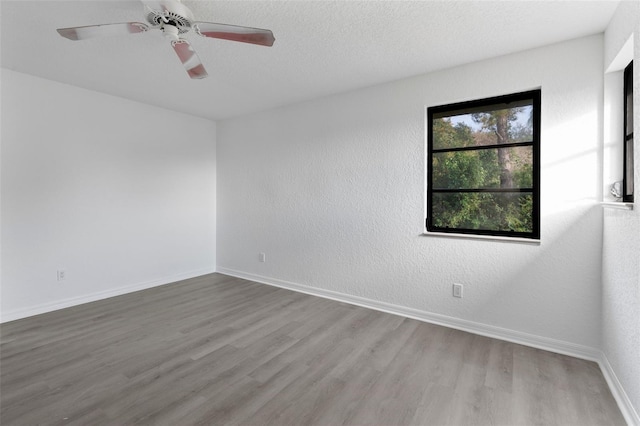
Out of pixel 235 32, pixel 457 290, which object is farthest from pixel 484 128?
pixel 235 32

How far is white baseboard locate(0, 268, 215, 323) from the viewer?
10.1ft

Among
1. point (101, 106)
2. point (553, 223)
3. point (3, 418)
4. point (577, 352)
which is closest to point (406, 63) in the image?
point (553, 223)

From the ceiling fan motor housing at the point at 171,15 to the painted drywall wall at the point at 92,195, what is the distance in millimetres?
2401

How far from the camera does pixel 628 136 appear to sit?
210 cm

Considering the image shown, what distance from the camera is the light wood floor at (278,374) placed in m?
1.74

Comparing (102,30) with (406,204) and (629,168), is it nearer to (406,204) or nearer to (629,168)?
(406,204)

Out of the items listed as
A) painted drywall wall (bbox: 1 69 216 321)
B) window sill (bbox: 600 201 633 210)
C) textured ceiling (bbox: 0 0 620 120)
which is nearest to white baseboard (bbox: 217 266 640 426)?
window sill (bbox: 600 201 633 210)

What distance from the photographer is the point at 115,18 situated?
2.20 metres

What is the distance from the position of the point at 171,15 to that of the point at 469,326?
133 inches

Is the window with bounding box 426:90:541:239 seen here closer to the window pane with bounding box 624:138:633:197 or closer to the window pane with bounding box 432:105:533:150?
the window pane with bounding box 432:105:533:150

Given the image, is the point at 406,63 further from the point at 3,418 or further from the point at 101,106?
the point at 3,418

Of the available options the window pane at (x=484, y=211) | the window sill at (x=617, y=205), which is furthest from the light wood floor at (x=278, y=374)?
the window sill at (x=617, y=205)

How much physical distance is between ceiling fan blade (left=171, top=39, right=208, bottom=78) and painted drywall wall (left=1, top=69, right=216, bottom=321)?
2152 mm

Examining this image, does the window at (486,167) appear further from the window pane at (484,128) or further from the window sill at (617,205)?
the window sill at (617,205)
